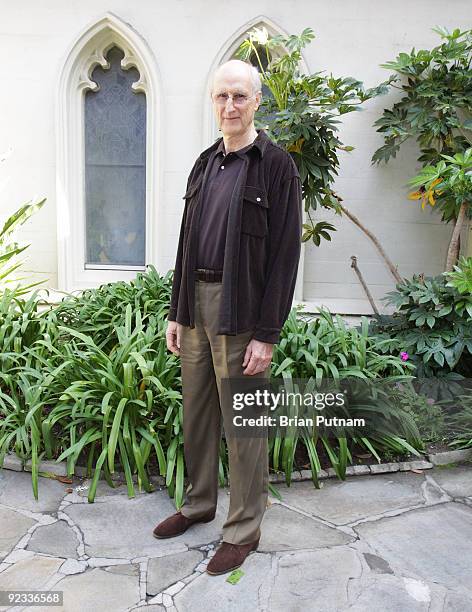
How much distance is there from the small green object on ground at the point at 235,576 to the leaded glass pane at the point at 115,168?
147 inches

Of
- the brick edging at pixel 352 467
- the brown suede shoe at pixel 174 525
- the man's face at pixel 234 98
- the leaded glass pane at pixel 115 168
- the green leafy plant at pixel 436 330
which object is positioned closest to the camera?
the man's face at pixel 234 98

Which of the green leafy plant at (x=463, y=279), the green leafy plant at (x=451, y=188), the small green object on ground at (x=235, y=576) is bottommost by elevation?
the small green object on ground at (x=235, y=576)

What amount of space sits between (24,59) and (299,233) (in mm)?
4073

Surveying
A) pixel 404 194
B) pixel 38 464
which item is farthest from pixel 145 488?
pixel 404 194

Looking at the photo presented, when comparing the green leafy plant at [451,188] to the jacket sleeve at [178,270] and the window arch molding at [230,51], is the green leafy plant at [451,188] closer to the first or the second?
the window arch molding at [230,51]

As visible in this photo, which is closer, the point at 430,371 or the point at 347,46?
the point at 430,371

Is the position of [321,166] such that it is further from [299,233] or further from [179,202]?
[299,233]

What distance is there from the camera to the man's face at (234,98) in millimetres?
1898

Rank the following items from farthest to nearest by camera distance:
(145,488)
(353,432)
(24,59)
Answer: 1. (24,59)
2. (353,432)
3. (145,488)

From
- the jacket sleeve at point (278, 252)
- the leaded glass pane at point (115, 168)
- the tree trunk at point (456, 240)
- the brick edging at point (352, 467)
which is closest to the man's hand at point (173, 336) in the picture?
the jacket sleeve at point (278, 252)

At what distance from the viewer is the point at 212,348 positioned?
2.10 meters

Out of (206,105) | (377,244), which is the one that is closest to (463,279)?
(377,244)

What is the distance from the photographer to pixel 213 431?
2.28 metres

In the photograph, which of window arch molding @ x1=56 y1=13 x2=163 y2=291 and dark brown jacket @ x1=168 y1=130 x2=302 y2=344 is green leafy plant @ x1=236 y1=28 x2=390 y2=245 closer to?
window arch molding @ x1=56 y1=13 x2=163 y2=291
